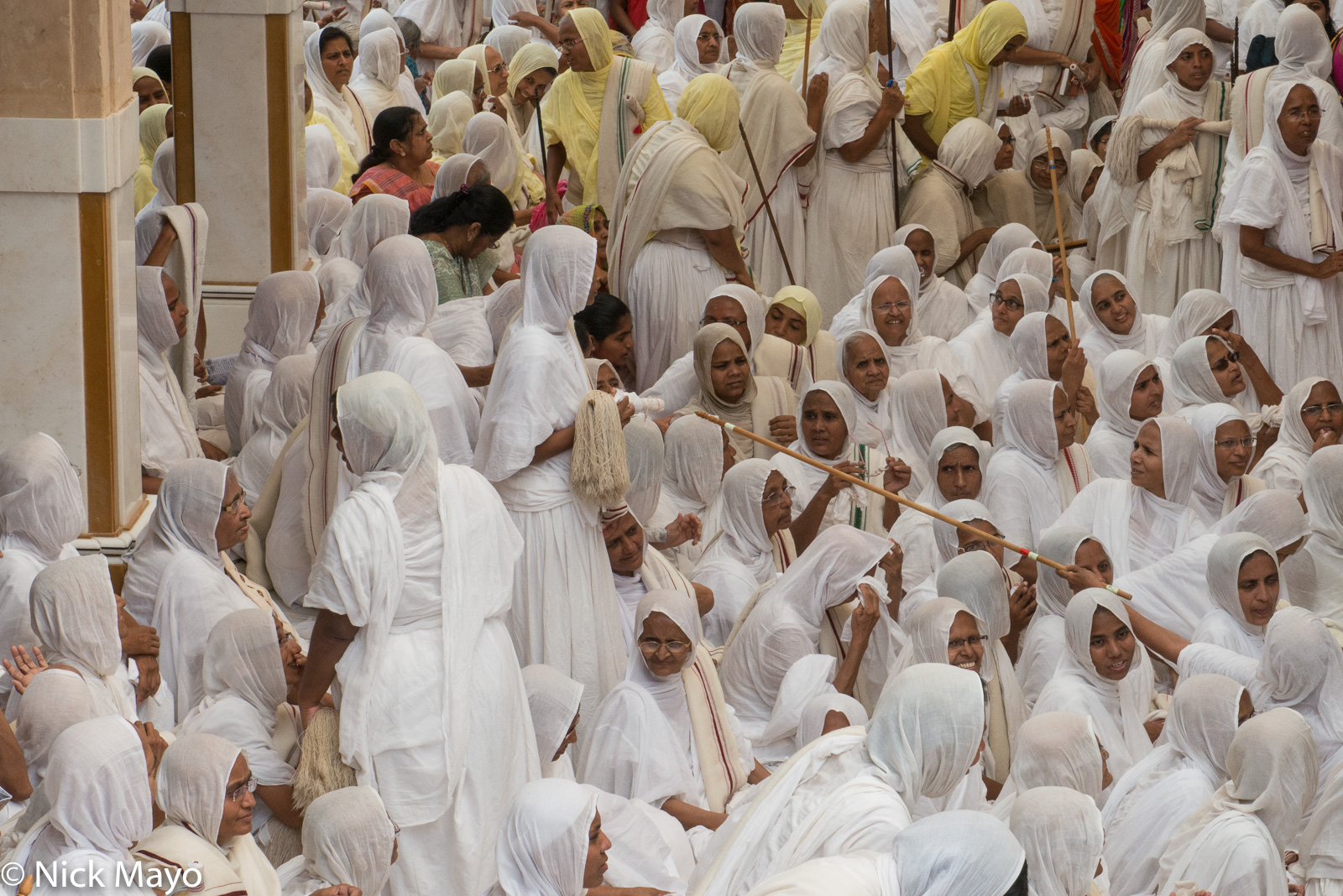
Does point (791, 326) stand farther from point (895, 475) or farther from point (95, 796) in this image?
point (95, 796)

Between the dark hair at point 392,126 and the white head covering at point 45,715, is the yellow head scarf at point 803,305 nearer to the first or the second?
the dark hair at point 392,126

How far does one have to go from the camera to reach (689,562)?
6816 mm

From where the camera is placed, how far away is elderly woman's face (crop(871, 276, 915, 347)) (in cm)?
803

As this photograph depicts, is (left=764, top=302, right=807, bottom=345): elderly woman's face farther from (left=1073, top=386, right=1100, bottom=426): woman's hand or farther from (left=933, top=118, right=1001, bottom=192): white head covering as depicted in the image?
(left=933, top=118, right=1001, bottom=192): white head covering

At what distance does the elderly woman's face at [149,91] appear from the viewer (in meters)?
9.34

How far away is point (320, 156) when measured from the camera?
368 inches

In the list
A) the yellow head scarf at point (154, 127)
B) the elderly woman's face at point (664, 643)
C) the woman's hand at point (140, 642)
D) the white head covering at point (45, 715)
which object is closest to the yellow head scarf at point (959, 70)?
the yellow head scarf at point (154, 127)

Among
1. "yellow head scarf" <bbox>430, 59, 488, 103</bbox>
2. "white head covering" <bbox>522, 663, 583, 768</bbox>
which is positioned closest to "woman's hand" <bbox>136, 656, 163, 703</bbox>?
"white head covering" <bbox>522, 663, 583, 768</bbox>

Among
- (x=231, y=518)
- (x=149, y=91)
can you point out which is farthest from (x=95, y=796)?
(x=149, y=91)

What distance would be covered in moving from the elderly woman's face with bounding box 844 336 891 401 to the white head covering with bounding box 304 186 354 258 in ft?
8.83

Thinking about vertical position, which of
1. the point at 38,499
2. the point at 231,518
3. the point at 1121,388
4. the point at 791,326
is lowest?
the point at 791,326

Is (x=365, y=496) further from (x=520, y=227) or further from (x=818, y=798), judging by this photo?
(x=520, y=227)

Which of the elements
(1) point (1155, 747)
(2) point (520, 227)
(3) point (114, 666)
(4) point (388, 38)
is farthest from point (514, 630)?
(4) point (388, 38)

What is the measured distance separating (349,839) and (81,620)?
2.74ft
